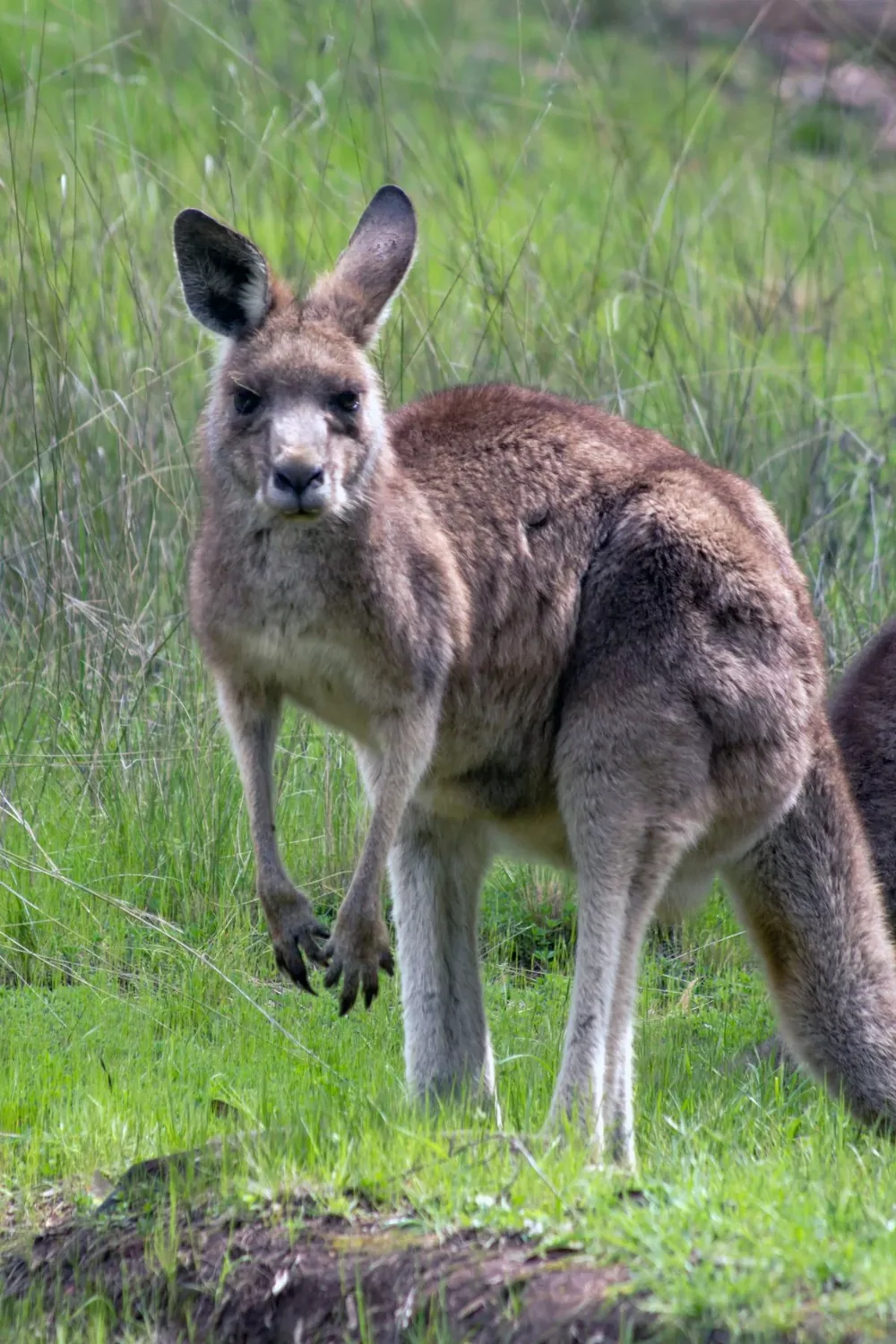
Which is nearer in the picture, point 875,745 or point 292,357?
point 292,357

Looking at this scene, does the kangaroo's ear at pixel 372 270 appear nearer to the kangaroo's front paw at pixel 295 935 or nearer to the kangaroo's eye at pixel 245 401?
the kangaroo's eye at pixel 245 401

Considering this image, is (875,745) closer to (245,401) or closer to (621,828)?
(621,828)

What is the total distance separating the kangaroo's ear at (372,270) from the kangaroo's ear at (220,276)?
149mm

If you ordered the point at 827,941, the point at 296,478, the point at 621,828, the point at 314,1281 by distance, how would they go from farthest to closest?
the point at 827,941, the point at 621,828, the point at 296,478, the point at 314,1281

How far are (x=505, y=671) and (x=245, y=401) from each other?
2.84ft

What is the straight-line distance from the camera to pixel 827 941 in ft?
14.8

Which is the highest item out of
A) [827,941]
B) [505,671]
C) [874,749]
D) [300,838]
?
[505,671]

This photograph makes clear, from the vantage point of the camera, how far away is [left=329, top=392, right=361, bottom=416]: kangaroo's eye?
4.00 meters

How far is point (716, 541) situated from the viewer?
14.6ft

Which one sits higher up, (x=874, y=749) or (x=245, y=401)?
Answer: (x=245, y=401)

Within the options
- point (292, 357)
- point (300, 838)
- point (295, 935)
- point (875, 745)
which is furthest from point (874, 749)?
point (292, 357)

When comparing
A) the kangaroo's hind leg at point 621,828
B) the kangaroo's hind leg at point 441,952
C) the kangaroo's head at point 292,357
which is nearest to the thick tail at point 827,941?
the kangaroo's hind leg at point 621,828

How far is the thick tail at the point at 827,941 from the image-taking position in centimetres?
446

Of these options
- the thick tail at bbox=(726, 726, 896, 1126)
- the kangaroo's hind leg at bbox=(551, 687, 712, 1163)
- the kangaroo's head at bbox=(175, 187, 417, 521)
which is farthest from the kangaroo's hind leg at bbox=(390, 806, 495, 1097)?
the kangaroo's head at bbox=(175, 187, 417, 521)
